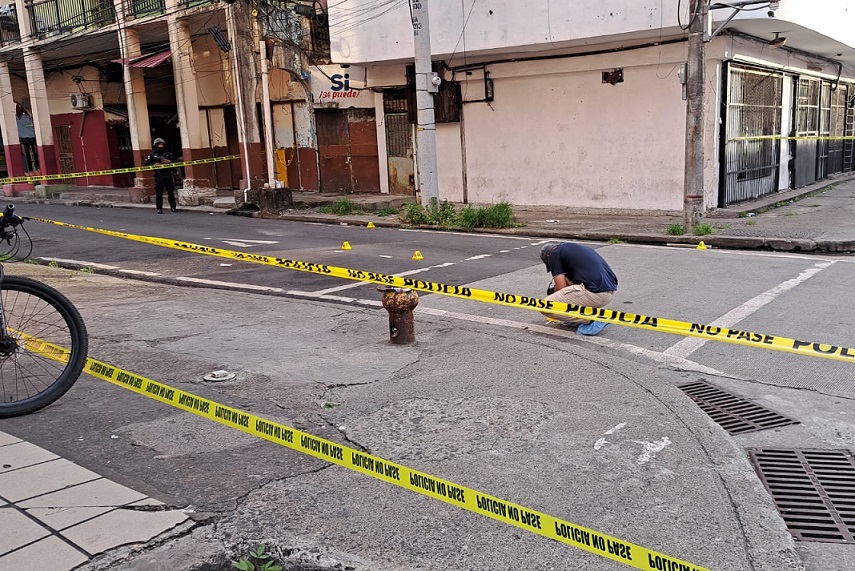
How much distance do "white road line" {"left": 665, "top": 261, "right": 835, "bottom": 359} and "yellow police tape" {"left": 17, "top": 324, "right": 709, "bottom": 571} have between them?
3.46 metres

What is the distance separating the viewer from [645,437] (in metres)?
4.66

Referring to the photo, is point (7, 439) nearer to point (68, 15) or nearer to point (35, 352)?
point (35, 352)

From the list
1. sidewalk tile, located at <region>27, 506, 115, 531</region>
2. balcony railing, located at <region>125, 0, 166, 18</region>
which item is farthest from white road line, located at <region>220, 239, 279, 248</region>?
balcony railing, located at <region>125, 0, 166, 18</region>

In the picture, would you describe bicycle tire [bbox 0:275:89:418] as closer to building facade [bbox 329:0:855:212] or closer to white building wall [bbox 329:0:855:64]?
building facade [bbox 329:0:855:212]

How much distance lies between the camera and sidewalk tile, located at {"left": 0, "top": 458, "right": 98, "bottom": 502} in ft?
12.3

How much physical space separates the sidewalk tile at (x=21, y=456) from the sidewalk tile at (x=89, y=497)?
0.49 m

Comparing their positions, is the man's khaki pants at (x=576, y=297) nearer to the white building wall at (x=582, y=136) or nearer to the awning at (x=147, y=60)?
the white building wall at (x=582, y=136)

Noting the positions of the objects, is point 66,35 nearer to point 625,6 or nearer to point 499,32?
point 499,32

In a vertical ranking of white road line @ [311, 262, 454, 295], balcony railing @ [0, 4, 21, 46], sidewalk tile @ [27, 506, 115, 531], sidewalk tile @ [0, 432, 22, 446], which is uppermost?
balcony railing @ [0, 4, 21, 46]

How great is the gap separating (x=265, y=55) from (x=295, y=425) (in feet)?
56.6

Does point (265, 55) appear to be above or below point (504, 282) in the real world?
above

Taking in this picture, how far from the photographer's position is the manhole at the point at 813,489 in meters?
3.68

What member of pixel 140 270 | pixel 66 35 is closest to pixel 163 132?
pixel 66 35

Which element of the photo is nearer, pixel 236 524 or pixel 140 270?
pixel 236 524
